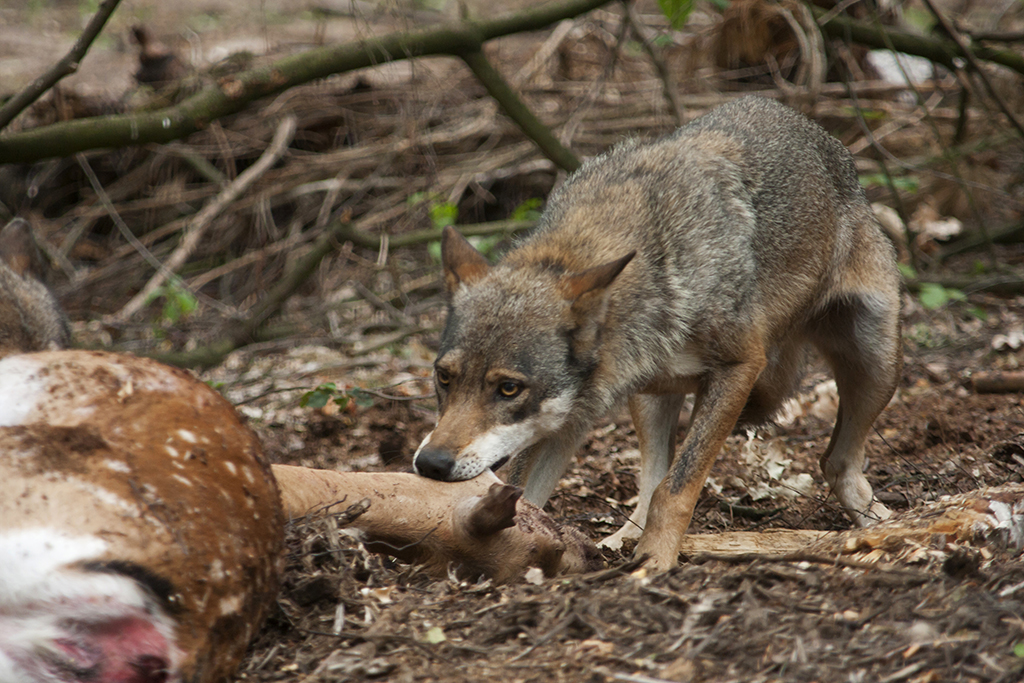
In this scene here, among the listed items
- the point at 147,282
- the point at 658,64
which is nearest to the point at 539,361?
the point at 658,64

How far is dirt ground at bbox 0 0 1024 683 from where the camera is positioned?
9.51 ft

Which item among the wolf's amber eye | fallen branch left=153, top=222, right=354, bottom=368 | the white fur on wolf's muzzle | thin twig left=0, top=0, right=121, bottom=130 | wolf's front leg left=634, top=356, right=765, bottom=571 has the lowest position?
fallen branch left=153, top=222, right=354, bottom=368

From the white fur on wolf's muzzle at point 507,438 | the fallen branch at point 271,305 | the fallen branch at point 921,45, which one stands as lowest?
the fallen branch at point 271,305

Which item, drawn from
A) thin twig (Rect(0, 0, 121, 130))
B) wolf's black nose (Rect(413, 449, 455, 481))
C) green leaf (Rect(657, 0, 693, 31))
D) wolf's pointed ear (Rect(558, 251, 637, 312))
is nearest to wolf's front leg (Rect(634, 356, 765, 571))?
wolf's pointed ear (Rect(558, 251, 637, 312))

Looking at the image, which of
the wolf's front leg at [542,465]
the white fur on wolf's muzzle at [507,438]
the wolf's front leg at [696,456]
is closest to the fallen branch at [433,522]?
the white fur on wolf's muzzle at [507,438]

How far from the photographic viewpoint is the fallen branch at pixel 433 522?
3.59 meters

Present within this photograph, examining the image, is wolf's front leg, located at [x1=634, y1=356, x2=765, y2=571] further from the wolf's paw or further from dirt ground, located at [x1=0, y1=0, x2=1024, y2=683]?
the wolf's paw

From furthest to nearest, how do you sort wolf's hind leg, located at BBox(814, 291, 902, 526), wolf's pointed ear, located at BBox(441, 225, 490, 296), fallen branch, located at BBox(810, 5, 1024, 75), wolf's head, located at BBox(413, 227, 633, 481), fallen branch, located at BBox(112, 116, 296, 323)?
fallen branch, located at BBox(112, 116, 296, 323)
fallen branch, located at BBox(810, 5, 1024, 75)
wolf's hind leg, located at BBox(814, 291, 902, 526)
wolf's pointed ear, located at BBox(441, 225, 490, 296)
wolf's head, located at BBox(413, 227, 633, 481)

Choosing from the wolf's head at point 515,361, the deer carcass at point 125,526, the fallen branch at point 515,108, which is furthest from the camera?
the fallen branch at point 515,108

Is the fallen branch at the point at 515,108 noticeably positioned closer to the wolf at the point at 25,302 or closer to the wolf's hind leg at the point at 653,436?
the wolf's hind leg at the point at 653,436

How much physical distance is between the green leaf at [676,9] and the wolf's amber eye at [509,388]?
2780 mm

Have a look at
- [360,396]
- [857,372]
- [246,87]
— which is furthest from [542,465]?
[246,87]

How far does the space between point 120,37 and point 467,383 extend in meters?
11.6

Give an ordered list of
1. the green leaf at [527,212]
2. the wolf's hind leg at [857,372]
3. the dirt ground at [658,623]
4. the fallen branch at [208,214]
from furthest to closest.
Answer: the fallen branch at [208,214] < the green leaf at [527,212] < the wolf's hind leg at [857,372] < the dirt ground at [658,623]
